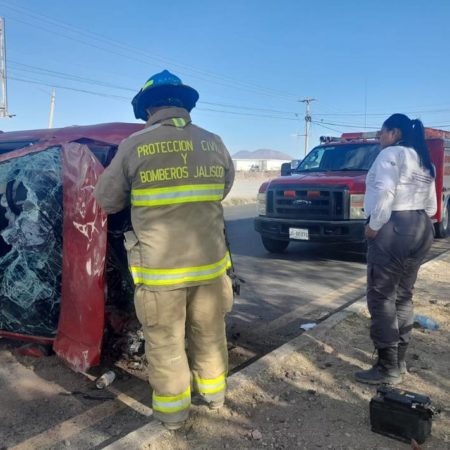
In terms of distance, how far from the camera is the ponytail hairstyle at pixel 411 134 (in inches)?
133

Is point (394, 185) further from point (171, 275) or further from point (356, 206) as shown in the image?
point (356, 206)

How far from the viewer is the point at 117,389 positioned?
140 inches

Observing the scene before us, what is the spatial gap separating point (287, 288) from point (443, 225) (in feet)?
19.8

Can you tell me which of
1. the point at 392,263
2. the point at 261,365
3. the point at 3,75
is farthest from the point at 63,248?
the point at 3,75

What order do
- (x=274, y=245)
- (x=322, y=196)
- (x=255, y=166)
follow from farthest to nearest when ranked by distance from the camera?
1. (x=255, y=166)
2. (x=274, y=245)
3. (x=322, y=196)

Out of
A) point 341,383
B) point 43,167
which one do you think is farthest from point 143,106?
point 341,383

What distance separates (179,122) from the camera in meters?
2.79

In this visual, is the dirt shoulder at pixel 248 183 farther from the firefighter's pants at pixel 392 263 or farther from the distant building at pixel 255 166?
the distant building at pixel 255 166

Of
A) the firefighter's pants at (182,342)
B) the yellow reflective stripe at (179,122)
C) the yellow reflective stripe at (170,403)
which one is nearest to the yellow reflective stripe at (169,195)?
the yellow reflective stripe at (179,122)

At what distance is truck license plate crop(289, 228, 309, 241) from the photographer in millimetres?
7904

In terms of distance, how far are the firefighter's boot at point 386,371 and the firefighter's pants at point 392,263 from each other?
2.1 inches

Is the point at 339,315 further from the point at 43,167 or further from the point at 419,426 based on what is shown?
the point at 43,167

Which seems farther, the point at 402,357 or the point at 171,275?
the point at 402,357

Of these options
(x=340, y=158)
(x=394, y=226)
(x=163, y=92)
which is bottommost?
(x=394, y=226)
